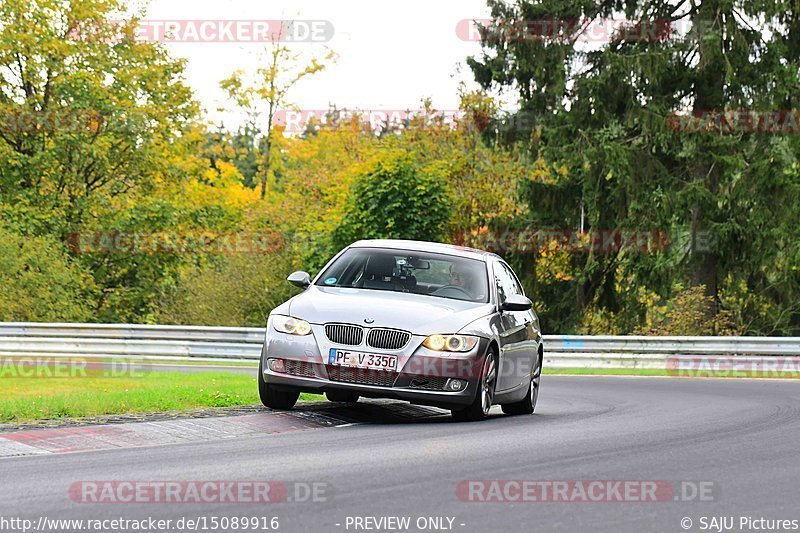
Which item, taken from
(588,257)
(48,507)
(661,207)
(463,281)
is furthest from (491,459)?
(588,257)

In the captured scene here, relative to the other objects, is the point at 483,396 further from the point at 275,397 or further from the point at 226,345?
the point at 226,345

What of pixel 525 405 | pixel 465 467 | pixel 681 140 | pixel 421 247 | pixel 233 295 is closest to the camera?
pixel 465 467

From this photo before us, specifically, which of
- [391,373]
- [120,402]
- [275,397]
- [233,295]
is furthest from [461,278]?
[233,295]

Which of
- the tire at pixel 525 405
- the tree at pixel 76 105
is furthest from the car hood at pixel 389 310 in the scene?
the tree at pixel 76 105

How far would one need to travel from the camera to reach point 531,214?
124 feet

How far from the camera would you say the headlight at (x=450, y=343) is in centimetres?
1148

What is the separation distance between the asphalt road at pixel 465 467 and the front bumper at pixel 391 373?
11.8 inches

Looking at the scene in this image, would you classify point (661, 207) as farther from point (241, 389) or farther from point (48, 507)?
point (48, 507)

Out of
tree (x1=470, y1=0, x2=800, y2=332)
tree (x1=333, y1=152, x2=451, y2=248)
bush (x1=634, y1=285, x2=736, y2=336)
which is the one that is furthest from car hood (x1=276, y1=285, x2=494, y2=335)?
tree (x1=333, y1=152, x2=451, y2=248)

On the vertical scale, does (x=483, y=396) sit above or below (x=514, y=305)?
below

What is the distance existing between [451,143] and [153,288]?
488 inches

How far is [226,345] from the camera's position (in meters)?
29.0

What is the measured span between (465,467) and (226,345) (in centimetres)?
2086

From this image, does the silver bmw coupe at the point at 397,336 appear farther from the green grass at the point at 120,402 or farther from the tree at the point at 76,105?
the tree at the point at 76,105
